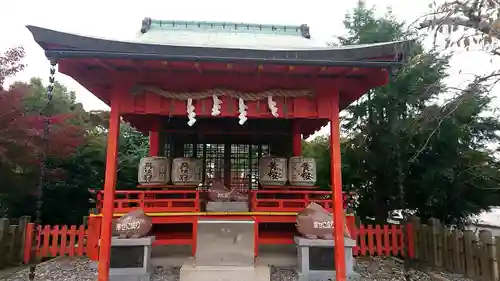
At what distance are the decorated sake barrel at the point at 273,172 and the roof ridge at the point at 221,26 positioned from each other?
336cm

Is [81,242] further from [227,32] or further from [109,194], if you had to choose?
[227,32]

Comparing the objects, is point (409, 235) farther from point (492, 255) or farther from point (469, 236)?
point (492, 255)

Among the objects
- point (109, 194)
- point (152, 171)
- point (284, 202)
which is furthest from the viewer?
point (152, 171)

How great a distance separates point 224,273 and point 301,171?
297 centimetres

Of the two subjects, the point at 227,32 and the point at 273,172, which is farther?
the point at 227,32

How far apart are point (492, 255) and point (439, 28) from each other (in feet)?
13.4

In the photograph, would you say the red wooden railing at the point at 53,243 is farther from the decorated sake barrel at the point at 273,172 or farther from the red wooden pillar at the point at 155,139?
the decorated sake barrel at the point at 273,172

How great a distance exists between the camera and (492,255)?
5766 mm

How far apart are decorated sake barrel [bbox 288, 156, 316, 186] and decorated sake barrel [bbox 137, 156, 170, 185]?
296cm

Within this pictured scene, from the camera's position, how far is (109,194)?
5.00m

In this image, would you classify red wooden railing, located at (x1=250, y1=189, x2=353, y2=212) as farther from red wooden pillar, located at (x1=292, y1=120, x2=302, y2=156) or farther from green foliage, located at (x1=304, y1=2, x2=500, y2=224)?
green foliage, located at (x1=304, y1=2, x2=500, y2=224)

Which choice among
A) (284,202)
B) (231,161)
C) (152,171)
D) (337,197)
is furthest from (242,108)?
(231,161)

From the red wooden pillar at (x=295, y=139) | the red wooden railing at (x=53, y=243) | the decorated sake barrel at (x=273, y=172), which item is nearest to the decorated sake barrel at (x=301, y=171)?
the decorated sake barrel at (x=273, y=172)

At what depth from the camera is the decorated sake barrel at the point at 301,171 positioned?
7.60 m
